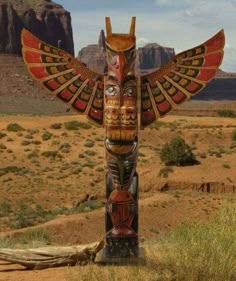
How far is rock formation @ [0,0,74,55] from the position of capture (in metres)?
141

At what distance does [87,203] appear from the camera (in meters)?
27.5

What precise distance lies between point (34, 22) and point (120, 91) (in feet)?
482

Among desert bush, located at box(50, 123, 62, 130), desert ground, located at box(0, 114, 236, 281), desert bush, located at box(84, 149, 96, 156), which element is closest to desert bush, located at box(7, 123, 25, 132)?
desert ground, located at box(0, 114, 236, 281)

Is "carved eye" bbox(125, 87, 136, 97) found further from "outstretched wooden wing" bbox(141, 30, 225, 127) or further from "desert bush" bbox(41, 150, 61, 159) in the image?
"desert bush" bbox(41, 150, 61, 159)

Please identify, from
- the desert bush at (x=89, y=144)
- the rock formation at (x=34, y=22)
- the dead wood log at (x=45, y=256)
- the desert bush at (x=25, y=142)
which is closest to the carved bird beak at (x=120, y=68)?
the dead wood log at (x=45, y=256)

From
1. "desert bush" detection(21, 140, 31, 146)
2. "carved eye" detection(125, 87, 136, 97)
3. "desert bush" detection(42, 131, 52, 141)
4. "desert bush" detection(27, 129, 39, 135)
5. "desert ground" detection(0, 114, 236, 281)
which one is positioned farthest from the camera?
"desert bush" detection(27, 129, 39, 135)

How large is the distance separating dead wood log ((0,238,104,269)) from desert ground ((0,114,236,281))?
0.68 feet

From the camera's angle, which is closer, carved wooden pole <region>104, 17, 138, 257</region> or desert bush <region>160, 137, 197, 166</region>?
carved wooden pole <region>104, 17, 138, 257</region>

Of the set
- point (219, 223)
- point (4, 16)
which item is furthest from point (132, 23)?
point (4, 16)

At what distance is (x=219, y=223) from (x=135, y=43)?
4050mm

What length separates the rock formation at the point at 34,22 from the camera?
141250 mm

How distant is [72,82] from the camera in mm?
12312

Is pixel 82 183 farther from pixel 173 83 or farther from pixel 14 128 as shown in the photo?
pixel 173 83

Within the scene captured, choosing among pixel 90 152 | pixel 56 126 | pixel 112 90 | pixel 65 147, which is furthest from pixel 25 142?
pixel 112 90
